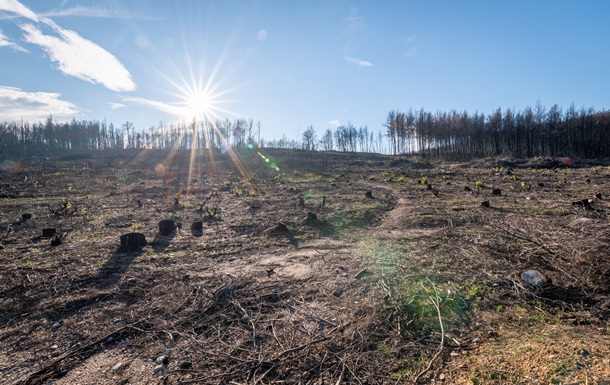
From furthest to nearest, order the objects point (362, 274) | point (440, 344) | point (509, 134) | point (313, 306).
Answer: point (509, 134), point (362, 274), point (313, 306), point (440, 344)

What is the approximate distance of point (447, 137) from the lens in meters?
55.8

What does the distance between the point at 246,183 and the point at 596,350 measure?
1848 centimetres

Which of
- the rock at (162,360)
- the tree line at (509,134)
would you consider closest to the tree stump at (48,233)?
the rock at (162,360)

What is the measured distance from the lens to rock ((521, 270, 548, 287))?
396 centimetres

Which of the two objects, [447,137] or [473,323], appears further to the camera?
[447,137]

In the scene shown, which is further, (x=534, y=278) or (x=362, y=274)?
(x=362, y=274)

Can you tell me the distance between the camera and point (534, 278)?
4.07 meters

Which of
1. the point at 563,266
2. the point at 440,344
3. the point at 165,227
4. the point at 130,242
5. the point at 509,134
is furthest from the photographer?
the point at 509,134

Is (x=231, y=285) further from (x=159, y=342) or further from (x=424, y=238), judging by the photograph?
(x=424, y=238)

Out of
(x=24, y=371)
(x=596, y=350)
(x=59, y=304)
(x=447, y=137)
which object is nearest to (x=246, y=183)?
(x=59, y=304)

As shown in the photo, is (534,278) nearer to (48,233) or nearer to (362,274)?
(362,274)

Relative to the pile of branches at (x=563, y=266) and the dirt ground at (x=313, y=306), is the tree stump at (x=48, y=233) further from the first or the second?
the pile of branches at (x=563, y=266)

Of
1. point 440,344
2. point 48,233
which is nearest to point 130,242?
point 48,233

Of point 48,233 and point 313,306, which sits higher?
point 48,233
